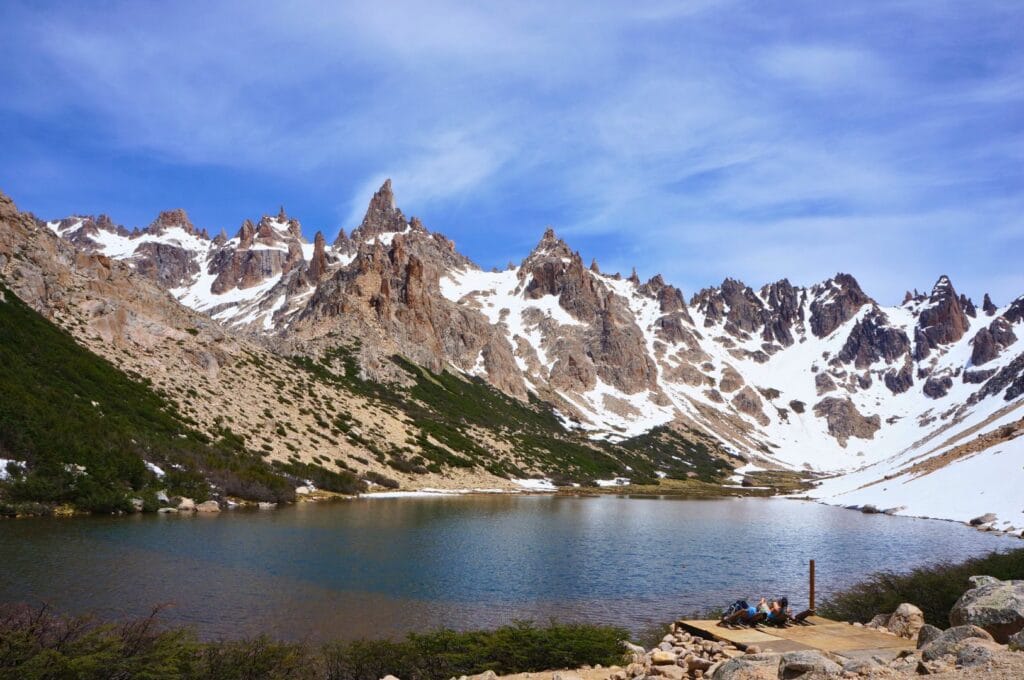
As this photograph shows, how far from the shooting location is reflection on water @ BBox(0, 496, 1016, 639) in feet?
76.9

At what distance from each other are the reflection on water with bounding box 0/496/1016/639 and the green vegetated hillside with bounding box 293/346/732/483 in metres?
45.8

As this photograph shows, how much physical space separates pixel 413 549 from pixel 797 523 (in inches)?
1803

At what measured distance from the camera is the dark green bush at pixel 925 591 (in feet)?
75.9

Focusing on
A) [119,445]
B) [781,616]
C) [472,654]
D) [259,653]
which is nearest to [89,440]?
[119,445]

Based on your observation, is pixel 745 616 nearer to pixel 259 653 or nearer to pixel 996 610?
pixel 996 610

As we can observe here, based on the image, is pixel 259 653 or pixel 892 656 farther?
pixel 892 656

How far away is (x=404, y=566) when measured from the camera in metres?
33.1

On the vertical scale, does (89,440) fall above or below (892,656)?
above

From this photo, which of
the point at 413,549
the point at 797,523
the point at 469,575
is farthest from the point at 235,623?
the point at 797,523

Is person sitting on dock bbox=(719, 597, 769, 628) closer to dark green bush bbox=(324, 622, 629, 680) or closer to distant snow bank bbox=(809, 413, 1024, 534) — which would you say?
dark green bush bbox=(324, 622, 629, 680)

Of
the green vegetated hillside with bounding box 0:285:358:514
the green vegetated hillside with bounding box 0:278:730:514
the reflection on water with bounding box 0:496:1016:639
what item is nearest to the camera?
the reflection on water with bounding box 0:496:1016:639

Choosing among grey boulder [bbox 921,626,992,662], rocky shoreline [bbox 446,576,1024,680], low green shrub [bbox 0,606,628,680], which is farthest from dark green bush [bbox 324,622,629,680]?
grey boulder [bbox 921,626,992,662]

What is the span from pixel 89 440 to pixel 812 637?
158 ft

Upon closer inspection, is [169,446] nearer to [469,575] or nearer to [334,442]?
[334,442]
